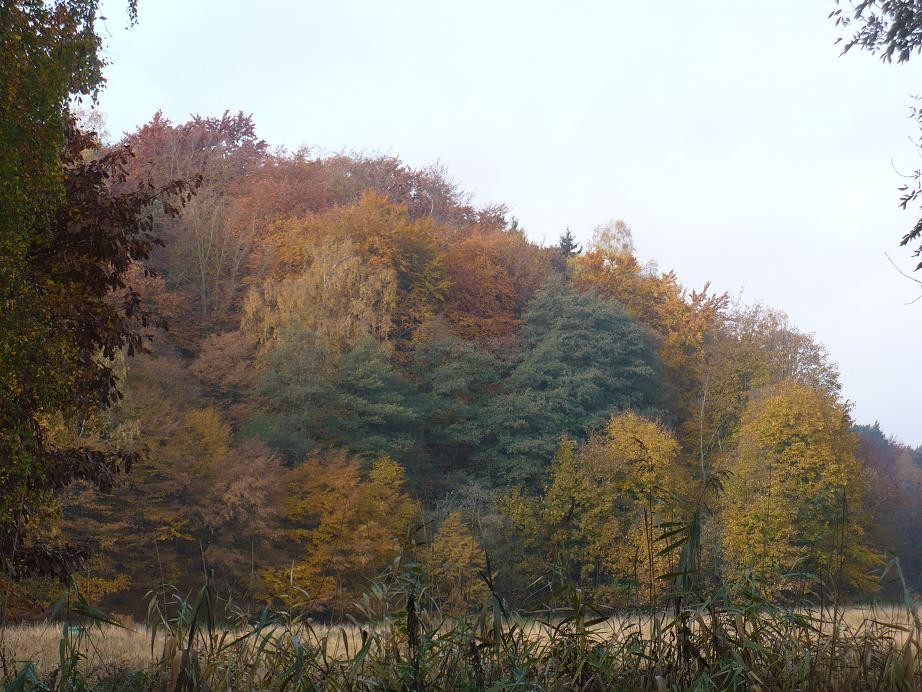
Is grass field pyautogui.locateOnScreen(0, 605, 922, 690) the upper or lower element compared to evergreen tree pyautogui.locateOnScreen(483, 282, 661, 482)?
lower

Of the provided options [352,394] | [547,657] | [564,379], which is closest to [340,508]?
[352,394]

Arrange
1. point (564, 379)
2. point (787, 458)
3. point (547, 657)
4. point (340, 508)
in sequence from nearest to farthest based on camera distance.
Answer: point (547, 657) < point (340, 508) < point (787, 458) < point (564, 379)

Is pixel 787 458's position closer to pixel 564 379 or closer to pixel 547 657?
pixel 564 379

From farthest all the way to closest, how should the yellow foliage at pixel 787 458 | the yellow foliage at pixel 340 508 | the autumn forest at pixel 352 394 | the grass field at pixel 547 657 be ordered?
the yellow foliage at pixel 787 458 < the yellow foliage at pixel 340 508 < the autumn forest at pixel 352 394 < the grass field at pixel 547 657

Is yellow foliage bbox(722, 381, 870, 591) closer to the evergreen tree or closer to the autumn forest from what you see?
the autumn forest

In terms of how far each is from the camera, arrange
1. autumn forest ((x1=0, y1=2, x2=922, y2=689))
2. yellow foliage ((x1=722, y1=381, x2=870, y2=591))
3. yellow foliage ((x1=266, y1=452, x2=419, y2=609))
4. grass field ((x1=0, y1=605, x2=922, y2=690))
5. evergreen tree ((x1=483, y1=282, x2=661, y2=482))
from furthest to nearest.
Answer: evergreen tree ((x1=483, y1=282, x2=661, y2=482))
yellow foliage ((x1=722, y1=381, x2=870, y2=591))
yellow foliage ((x1=266, y1=452, x2=419, y2=609))
autumn forest ((x1=0, y1=2, x2=922, y2=689))
grass field ((x1=0, y1=605, x2=922, y2=690))

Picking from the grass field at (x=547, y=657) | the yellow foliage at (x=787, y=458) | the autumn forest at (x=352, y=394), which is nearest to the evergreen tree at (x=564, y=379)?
the autumn forest at (x=352, y=394)

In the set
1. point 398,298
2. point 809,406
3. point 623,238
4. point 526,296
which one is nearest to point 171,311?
point 398,298

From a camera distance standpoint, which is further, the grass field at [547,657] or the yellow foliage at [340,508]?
the yellow foliage at [340,508]

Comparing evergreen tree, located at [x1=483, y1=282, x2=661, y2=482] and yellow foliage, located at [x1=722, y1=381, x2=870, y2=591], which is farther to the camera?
evergreen tree, located at [x1=483, y1=282, x2=661, y2=482]

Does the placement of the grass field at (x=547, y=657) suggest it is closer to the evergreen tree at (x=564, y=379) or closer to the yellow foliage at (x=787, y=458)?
the yellow foliage at (x=787, y=458)

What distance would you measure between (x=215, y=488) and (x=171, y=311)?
9970mm

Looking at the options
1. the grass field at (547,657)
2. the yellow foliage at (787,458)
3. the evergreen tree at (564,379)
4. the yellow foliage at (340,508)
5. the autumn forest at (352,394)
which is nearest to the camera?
the grass field at (547,657)

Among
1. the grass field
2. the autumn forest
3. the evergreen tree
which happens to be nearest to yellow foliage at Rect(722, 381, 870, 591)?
the autumn forest
